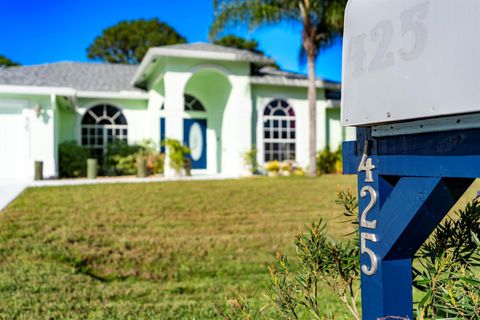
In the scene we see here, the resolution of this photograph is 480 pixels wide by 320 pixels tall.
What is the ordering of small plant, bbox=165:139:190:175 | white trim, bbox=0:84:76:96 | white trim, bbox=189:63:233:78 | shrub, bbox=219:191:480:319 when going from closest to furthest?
shrub, bbox=219:191:480:319, white trim, bbox=0:84:76:96, small plant, bbox=165:139:190:175, white trim, bbox=189:63:233:78

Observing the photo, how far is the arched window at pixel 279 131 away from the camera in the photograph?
17172mm

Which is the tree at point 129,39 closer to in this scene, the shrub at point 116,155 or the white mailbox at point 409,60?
the shrub at point 116,155

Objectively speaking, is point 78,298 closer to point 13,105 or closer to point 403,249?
point 403,249

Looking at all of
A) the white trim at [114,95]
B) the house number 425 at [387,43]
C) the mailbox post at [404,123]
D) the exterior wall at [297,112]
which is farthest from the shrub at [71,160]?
the house number 425 at [387,43]

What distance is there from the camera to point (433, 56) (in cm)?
132

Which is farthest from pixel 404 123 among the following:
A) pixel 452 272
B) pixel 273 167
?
pixel 273 167

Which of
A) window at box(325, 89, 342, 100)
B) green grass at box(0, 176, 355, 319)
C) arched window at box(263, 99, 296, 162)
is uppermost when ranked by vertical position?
window at box(325, 89, 342, 100)

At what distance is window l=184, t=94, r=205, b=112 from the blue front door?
0.54m

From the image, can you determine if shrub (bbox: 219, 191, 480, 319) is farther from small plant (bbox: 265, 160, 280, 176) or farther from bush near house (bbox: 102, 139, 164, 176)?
bush near house (bbox: 102, 139, 164, 176)

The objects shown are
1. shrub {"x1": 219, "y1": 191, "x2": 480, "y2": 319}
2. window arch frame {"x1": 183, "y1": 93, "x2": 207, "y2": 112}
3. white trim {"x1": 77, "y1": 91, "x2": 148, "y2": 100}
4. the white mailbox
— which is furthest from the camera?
window arch frame {"x1": 183, "y1": 93, "x2": 207, "y2": 112}

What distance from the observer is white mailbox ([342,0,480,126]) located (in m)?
1.24

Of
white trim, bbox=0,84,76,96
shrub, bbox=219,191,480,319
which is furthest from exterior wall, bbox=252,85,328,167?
shrub, bbox=219,191,480,319

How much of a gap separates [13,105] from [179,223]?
9612mm

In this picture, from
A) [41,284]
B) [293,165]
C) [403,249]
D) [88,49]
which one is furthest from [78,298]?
[88,49]
